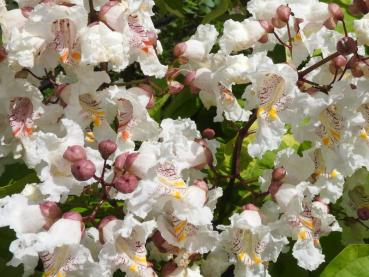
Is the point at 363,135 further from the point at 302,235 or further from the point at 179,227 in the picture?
the point at 179,227

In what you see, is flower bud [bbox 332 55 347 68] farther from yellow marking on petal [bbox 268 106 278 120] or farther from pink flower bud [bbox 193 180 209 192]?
pink flower bud [bbox 193 180 209 192]

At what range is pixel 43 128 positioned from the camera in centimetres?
116

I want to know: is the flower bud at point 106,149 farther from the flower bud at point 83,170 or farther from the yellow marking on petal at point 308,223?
the yellow marking on petal at point 308,223

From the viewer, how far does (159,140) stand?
119cm

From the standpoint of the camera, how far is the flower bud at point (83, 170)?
3.16ft

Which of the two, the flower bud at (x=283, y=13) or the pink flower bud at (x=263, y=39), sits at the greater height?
the flower bud at (x=283, y=13)

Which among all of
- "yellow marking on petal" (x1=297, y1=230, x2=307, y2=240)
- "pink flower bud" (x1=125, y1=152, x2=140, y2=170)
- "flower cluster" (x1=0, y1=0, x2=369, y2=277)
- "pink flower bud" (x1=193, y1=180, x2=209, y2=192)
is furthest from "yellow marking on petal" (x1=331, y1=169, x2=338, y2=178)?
"pink flower bud" (x1=125, y1=152, x2=140, y2=170)

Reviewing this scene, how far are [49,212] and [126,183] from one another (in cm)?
12

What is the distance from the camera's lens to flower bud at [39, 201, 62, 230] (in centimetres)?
100

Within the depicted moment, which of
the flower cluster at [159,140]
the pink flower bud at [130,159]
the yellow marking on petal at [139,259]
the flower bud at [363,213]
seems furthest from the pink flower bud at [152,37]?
the flower bud at [363,213]

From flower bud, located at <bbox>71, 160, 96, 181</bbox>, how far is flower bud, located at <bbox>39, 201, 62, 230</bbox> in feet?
0.21

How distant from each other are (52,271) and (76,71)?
317mm

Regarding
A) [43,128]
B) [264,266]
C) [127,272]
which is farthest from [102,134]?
[264,266]

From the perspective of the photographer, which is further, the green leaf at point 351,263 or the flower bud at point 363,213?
the flower bud at point 363,213
